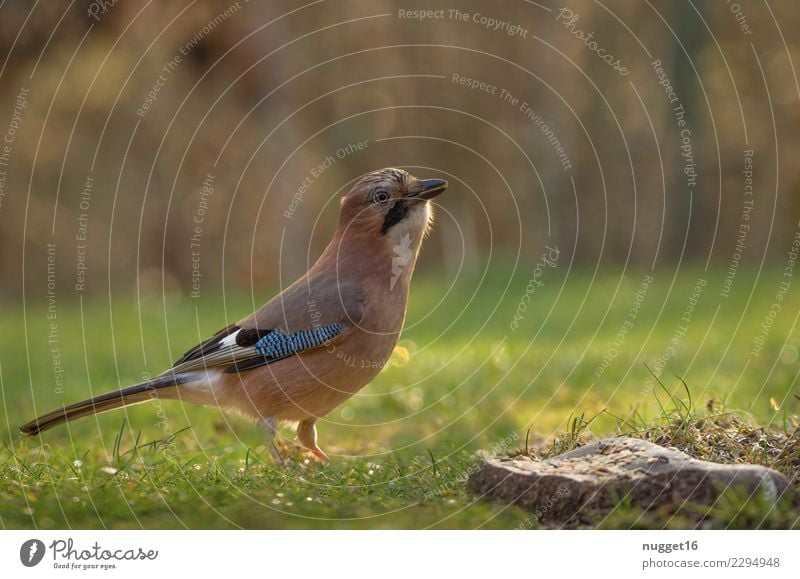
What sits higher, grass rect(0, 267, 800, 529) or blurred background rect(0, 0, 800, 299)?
blurred background rect(0, 0, 800, 299)

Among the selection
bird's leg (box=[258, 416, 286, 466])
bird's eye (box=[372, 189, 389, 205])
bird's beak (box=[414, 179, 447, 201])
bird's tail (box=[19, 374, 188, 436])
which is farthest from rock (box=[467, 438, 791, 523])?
bird's tail (box=[19, 374, 188, 436])

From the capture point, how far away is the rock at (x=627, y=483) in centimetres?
511

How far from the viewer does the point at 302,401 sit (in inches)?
269

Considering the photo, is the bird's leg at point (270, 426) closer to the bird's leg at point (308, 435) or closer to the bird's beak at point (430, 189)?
the bird's leg at point (308, 435)

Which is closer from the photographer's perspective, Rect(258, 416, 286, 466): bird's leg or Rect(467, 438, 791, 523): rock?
Rect(467, 438, 791, 523): rock

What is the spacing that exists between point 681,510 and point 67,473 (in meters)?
3.71

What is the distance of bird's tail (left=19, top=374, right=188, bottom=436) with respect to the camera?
6.67 meters

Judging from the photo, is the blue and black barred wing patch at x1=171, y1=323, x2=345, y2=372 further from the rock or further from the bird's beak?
the rock

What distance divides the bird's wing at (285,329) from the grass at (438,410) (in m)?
0.61

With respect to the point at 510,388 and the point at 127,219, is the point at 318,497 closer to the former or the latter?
the point at 510,388

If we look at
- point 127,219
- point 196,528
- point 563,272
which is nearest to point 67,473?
point 196,528

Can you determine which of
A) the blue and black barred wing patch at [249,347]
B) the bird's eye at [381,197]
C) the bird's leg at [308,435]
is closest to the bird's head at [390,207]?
the bird's eye at [381,197]

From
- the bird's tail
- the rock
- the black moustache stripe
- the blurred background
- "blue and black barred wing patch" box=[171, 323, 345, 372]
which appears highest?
the blurred background

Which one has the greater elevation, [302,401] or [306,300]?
[306,300]
